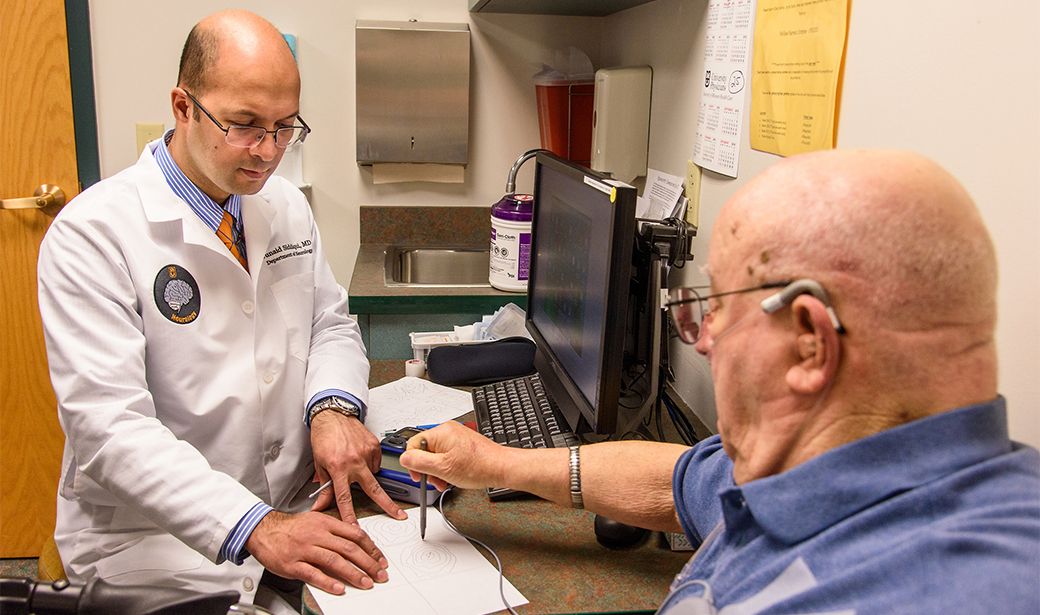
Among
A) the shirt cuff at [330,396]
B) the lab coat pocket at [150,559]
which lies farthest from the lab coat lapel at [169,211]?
the lab coat pocket at [150,559]

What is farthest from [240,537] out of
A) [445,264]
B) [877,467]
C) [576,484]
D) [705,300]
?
[445,264]

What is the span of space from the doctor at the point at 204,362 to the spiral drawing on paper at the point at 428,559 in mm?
69

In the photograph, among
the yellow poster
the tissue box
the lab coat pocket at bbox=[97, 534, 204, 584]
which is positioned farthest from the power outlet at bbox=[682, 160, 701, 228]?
the lab coat pocket at bbox=[97, 534, 204, 584]

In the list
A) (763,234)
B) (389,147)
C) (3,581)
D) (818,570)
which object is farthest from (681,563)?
(389,147)

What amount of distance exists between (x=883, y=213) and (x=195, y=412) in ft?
3.87

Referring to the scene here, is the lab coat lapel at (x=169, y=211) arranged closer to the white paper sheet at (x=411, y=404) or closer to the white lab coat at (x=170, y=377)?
the white lab coat at (x=170, y=377)

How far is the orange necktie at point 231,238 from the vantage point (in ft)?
5.12

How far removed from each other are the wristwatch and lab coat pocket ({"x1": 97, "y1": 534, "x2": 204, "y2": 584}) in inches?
12.1

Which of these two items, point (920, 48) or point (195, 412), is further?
point (195, 412)

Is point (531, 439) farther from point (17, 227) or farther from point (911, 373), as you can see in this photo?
point (17, 227)

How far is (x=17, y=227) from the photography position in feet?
7.91

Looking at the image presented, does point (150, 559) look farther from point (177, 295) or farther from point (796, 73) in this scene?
point (796, 73)

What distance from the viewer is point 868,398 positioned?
707mm

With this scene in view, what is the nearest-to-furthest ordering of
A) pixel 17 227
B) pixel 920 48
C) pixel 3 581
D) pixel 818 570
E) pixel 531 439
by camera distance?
pixel 3 581 < pixel 818 570 < pixel 920 48 < pixel 531 439 < pixel 17 227
